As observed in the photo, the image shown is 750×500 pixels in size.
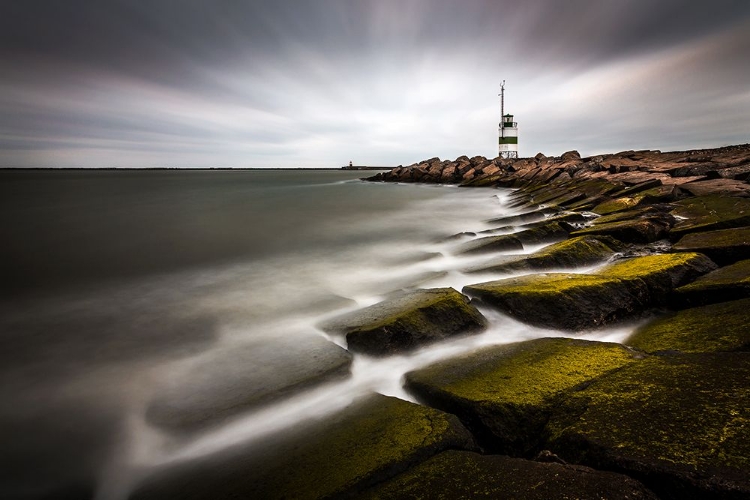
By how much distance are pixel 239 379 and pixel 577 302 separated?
3.93 m

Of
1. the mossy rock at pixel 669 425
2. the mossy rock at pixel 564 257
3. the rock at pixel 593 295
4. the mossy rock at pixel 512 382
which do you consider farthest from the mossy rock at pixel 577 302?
the mossy rock at pixel 564 257

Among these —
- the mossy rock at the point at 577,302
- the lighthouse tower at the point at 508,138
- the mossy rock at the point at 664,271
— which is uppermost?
the lighthouse tower at the point at 508,138

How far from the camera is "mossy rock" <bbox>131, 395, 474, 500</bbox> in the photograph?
2.12 m

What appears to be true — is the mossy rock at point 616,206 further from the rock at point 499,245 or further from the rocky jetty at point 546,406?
the rocky jetty at point 546,406

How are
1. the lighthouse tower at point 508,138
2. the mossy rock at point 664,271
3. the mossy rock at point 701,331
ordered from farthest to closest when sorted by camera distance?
1. the lighthouse tower at point 508,138
2. the mossy rock at point 664,271
3. the mossy rock at point 701,331

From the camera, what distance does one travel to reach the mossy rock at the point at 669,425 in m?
1.66

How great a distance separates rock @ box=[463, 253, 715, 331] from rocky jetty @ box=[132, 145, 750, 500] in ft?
0.05

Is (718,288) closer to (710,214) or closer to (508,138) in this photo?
(710,214)

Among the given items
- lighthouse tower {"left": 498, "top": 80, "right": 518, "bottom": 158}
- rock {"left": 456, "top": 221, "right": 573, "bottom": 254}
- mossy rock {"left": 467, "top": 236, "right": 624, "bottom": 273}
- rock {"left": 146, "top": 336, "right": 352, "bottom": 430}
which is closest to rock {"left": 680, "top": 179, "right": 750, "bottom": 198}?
rock {"left": 456, "top": 221, "right": 573, "bottom": 254}

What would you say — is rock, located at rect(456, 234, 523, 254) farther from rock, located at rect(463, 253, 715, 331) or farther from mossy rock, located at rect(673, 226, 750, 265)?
rock, located at rect(463, 253, 715, 331)

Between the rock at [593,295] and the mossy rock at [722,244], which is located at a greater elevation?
the mossy rock at [722,244]

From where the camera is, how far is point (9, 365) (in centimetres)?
513

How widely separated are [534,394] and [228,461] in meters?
2.36

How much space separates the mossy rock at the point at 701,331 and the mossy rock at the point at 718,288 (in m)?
0.27
